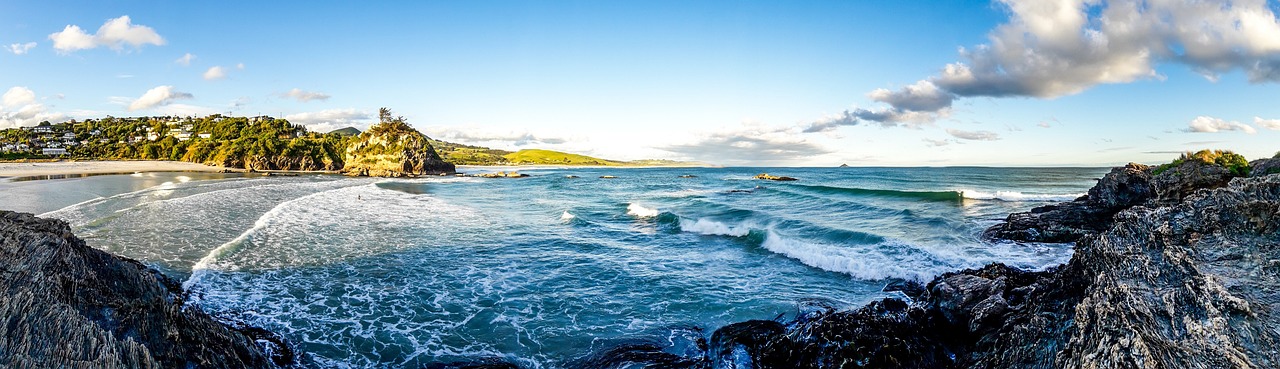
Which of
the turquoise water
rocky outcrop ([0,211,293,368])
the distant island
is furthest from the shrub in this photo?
the distant island

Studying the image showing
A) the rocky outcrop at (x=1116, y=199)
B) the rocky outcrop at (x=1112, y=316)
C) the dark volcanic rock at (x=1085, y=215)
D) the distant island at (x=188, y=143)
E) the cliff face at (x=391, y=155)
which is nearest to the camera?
the rocky outcrop at (x=1112, y=316)

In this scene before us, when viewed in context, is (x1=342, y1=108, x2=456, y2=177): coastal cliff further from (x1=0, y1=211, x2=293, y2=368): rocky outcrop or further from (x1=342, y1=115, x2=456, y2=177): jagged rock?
(x1=0, y1=211, x2=293, y2=368): rocky outcrop

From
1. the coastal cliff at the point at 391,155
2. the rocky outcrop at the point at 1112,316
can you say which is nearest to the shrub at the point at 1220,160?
the rocky outcrop at the point at 1112,316

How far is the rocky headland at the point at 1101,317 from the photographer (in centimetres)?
421

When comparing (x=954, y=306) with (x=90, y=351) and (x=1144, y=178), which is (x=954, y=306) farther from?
(x=1144, y=178)

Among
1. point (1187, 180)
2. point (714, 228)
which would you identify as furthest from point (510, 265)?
point (1187, 180)

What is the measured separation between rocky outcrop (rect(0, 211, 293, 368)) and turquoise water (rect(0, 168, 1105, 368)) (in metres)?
2.63

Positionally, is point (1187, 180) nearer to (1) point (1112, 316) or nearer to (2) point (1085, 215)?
(2) point (1085, 215)

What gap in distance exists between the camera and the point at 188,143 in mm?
124125

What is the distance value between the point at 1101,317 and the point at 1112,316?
97 mm

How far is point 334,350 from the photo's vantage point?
9297 mm

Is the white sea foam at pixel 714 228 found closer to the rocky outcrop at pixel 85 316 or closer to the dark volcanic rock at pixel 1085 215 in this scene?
the dark volcanic rock at pixel 1085 215

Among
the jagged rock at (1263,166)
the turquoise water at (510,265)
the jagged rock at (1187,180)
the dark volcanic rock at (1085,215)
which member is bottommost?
the turquoise water at (510,265)

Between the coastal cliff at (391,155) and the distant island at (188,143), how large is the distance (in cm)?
457
